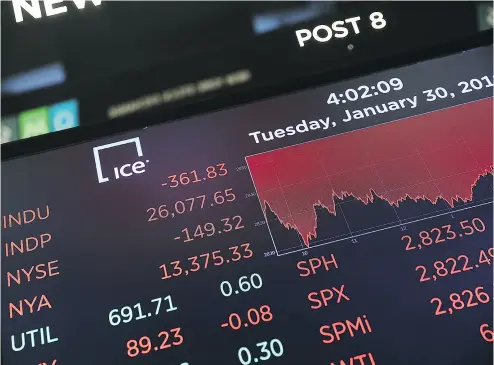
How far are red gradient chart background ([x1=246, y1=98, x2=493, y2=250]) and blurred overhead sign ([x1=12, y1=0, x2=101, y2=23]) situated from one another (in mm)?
744

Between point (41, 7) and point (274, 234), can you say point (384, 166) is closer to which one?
point (274, 234)

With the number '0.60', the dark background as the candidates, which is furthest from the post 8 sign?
the number '0.60'

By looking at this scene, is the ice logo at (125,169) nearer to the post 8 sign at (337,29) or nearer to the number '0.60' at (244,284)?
the number '0.60' at (244,284)

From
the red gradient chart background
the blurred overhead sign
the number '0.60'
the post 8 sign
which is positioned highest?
the blurred overhead sign

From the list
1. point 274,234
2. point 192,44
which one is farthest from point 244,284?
point 192,44

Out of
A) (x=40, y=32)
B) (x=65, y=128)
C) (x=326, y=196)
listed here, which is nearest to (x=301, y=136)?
(x=326, y=196)

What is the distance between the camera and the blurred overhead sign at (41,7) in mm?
1728

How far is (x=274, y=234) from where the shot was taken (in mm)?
1408

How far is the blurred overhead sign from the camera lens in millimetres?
1728

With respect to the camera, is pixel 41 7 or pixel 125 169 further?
pixel 41 7

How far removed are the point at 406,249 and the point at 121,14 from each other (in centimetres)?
108

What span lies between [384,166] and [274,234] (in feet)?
1.13

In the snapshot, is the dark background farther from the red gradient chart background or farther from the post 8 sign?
the red gradient chart background

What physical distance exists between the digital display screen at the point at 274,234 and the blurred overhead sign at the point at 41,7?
452 millimetres
